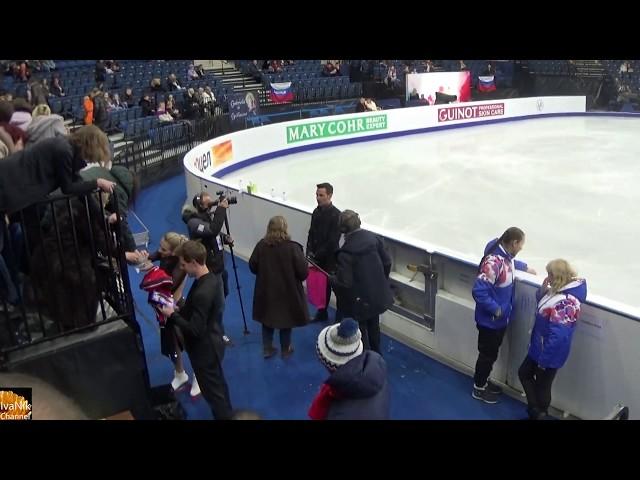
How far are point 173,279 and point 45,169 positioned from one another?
1.53 m

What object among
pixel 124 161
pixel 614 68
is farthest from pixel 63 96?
pixel 614 68

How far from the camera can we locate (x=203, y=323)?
3.30 meters

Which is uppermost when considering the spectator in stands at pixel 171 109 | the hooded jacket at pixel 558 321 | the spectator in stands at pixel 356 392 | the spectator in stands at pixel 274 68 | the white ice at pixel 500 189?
the spectator in stands at pixel 274 68

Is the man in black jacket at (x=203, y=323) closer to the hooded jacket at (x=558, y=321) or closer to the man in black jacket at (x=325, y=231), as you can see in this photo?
the man in black jacket at (x=325, y=231)

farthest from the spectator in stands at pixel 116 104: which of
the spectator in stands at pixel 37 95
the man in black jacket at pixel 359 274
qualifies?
the man in black jacket at pixel 359 274

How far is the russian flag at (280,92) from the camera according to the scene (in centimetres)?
1977

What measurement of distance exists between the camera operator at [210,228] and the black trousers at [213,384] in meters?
1.44

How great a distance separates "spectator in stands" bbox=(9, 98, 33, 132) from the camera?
12.0ft

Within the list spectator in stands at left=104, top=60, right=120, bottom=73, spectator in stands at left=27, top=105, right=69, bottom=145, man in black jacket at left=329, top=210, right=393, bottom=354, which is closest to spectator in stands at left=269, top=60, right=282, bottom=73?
spectator in stands at left=104, top=60, right=120, bottom=73

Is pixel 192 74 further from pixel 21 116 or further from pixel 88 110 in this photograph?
pixel 21 116

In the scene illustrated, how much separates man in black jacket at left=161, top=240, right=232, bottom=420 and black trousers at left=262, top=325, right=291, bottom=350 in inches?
48.8

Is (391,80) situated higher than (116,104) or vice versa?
(391,80)

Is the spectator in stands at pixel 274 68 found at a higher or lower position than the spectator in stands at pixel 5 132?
higher

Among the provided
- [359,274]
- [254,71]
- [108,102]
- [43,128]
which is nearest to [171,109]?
[108,102]
